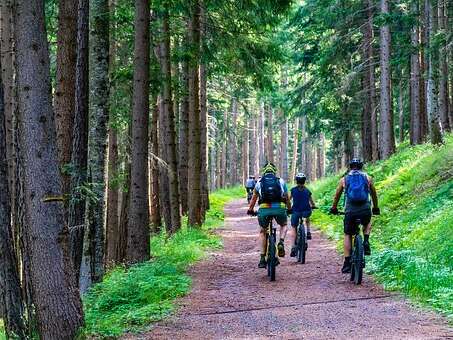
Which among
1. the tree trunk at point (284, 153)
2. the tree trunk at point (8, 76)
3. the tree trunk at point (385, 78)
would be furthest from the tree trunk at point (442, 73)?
the tree trunk at point (284, 153)

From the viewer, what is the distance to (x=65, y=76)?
34.3 ft

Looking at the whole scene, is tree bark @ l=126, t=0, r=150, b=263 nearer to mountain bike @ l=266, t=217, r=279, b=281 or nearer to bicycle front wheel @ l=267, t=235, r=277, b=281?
mountain bike @ l=266, t=217, r=279, b=281

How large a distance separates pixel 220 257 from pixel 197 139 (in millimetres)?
4326

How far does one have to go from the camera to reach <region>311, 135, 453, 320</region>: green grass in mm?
8414

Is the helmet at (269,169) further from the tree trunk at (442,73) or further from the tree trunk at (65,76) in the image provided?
the tree trunk at (442,73)

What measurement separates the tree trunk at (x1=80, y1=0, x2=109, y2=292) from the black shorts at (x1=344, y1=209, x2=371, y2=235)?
14.3ft

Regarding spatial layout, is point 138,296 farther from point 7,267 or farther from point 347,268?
point 347,268

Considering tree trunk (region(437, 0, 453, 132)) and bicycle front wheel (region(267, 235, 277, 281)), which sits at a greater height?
tree trunk (region(437, 0, 453, 132))

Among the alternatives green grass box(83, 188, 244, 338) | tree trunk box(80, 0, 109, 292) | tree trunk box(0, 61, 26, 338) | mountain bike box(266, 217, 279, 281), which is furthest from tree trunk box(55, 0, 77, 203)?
mountain bike box(266, 217, 279, 281)

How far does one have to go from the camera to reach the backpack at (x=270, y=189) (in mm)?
10352

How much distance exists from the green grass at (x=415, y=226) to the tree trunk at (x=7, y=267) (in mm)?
5434

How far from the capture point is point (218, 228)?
2117cm

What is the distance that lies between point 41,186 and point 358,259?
525 cm

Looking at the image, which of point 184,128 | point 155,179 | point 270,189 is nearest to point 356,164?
point 270,189
